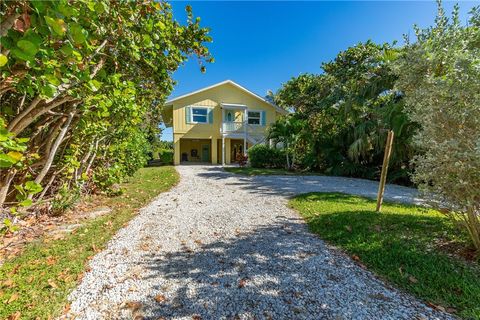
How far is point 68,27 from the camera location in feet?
5.55

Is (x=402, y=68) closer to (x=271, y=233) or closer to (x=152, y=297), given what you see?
(x=271, y=233)

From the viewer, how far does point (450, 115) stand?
3125 mm

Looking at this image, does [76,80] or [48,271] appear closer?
[76,80]

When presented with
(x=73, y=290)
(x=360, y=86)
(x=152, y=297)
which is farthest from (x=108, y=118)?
(x=360, y=86)

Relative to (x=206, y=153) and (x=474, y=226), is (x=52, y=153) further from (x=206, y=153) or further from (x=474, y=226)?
(x=206, y=153)

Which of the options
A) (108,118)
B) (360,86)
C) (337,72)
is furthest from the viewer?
(337,72)

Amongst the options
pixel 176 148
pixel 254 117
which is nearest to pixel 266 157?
pixel 254 117

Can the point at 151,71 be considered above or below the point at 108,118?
above

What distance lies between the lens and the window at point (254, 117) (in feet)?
68.8

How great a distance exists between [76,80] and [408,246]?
5461 millimetres

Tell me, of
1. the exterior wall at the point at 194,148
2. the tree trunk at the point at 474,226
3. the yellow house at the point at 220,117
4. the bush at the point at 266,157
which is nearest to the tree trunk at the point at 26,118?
the tree trunk at the point at 474,226

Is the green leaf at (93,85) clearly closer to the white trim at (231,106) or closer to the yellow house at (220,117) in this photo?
the yellow house at (220,117)

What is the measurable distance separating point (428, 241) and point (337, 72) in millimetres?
15343

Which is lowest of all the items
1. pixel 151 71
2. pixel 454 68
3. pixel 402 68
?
pixel 454 68
